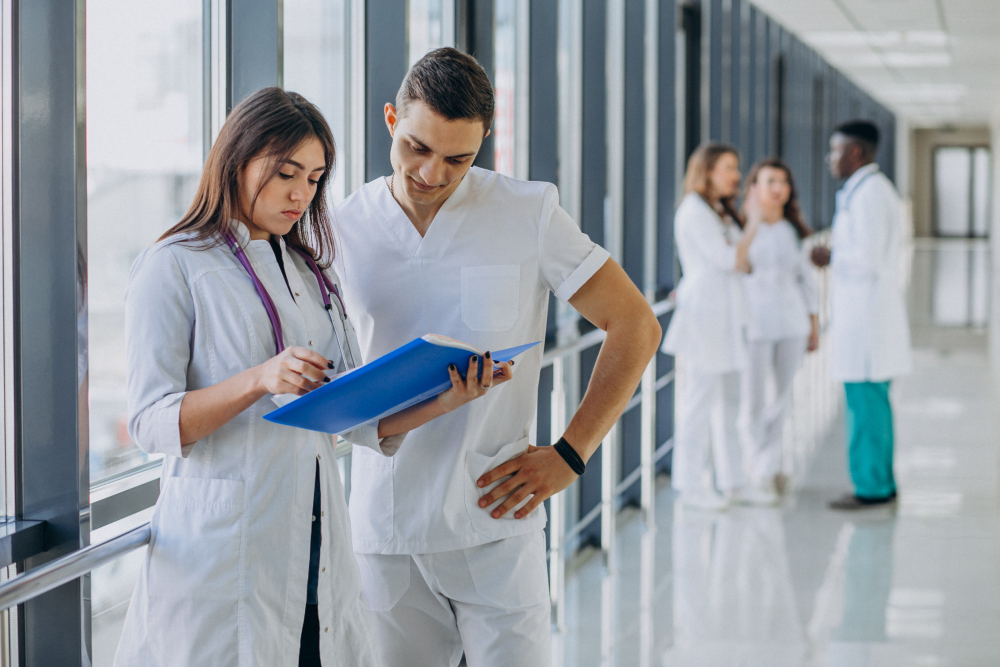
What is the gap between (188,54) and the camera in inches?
74.4

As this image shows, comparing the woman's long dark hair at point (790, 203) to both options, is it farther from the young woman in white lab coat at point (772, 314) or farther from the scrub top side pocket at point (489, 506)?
the scrub top side pocket at point (489, 506)

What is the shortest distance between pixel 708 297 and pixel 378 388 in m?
2.89

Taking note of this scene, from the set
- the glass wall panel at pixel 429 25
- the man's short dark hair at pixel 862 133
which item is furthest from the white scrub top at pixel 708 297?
the glass wall panel at pixel 429 25

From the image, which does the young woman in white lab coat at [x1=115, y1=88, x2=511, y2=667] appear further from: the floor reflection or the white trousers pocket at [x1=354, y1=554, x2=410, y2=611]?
the floor reflection

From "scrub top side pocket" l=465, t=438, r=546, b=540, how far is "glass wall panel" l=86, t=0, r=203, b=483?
652mm

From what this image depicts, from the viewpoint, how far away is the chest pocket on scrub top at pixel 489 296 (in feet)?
4.76

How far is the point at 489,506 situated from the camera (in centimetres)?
148

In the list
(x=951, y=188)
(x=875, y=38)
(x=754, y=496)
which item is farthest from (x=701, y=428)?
(x=951, y=188)

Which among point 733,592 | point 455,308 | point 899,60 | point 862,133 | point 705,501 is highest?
point 899,60

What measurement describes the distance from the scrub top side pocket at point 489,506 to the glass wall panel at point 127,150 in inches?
25.7

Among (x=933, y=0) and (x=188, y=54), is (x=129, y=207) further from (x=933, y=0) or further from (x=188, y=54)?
(x=933, y=0)

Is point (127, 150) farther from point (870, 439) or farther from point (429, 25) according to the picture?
point (870, 439)

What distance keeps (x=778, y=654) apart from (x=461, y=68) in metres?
1.97

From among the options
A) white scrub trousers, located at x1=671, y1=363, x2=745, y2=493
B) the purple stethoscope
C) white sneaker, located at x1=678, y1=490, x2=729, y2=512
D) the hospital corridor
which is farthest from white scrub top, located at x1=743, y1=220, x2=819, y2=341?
the purple stethoscope
